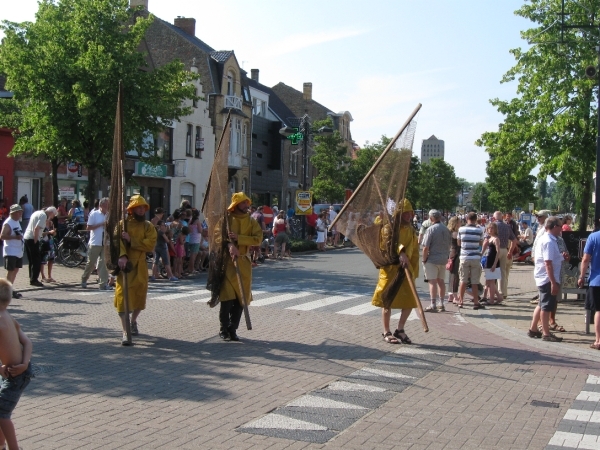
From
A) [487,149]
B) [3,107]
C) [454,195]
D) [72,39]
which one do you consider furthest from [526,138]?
[454,195]

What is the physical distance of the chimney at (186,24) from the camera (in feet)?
166

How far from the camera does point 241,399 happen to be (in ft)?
22.4

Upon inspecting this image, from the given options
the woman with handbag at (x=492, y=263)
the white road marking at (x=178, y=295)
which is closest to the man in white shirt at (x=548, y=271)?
the woman with handbag at (x=492, y=263)

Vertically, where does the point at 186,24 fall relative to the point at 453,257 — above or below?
above

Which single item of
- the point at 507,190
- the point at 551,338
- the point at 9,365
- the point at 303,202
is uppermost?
the point at 507,190

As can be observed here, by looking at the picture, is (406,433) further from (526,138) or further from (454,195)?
(454,195)

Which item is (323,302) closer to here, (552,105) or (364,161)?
(552,105)

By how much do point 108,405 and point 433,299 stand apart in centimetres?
826

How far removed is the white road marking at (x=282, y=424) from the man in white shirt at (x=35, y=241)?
985 cm

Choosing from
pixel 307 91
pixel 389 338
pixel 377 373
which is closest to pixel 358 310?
pixel 389 338

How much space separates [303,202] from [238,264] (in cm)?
2309

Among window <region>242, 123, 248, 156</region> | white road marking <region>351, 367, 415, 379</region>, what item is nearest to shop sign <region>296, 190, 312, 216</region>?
window <region>242, 123, 248, 156</region>

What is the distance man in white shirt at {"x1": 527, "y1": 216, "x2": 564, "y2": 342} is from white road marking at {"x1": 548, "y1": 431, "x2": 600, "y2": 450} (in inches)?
169

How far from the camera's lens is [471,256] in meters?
14.0
